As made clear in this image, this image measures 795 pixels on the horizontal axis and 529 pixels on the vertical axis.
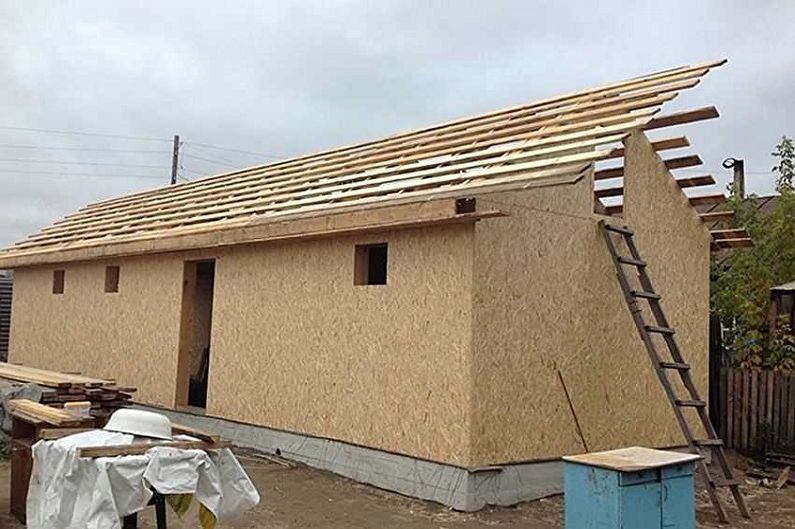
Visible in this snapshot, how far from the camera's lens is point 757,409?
463 inches

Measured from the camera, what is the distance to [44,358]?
48.8ft

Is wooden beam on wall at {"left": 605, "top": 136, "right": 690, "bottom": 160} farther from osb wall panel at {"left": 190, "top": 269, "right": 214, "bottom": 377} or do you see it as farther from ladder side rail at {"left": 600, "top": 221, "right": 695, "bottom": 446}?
osb wall panel at {"left": 190, "top": 269, "right": 214, "bottom": 377}

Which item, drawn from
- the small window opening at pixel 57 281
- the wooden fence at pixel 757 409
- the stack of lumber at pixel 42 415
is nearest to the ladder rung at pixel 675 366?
the wooden fence at pixel 757 409

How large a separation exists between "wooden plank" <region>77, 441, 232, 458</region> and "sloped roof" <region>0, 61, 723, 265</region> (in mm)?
3896

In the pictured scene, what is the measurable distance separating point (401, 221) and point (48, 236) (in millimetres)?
11167

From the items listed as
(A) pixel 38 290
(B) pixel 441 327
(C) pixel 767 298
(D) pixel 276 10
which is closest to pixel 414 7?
(D) pixel 276 10

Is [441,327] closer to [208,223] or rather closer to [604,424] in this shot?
[604,424]

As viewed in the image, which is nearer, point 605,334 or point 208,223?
point 605,334

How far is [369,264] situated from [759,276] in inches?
316

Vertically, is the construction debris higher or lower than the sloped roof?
lower

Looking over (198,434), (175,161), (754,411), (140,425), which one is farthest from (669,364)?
(175,161)

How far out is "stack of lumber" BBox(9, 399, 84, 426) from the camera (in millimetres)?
5824

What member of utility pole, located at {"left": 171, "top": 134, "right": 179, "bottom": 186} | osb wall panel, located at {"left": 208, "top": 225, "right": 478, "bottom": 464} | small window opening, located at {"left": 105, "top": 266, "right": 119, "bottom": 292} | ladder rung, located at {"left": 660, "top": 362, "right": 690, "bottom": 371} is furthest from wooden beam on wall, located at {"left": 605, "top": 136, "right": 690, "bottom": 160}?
utility pole, located at {"left": 171, "top": 134, "right": 179, "bottom": 186}

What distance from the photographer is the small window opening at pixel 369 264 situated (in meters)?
9.20
